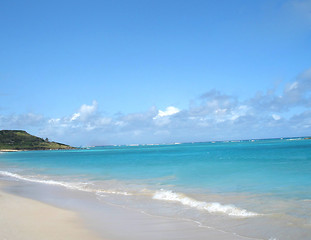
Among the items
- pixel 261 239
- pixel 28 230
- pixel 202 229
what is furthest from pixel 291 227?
pixel 28 230

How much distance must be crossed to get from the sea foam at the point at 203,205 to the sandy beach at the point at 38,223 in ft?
16.2

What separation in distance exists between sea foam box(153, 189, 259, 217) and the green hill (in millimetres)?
162240

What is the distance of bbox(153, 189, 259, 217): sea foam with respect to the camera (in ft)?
34.1

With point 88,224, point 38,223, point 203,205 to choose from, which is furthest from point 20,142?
point 88,224

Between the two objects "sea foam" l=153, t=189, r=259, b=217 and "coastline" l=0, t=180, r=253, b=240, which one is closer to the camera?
"coastline" l=0, t=180, r=253, b=240

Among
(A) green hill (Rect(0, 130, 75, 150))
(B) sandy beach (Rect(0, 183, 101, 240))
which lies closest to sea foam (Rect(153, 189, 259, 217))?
(B) sandy beach (Rect(0, 183, 101, 240))

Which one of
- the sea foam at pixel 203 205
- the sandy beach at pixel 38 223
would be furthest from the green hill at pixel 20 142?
the sea foam at pixel 203 205

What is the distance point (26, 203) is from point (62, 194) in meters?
3.00

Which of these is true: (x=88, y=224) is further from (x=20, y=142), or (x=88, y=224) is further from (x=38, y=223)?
(x=20, y=142)

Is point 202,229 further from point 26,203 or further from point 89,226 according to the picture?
point 26,203

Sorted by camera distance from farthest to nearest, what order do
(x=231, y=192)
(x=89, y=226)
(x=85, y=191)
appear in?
(x=85, y=191), (x=231, y=192), (x=89, y=226)

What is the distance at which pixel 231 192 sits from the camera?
14.8 meters

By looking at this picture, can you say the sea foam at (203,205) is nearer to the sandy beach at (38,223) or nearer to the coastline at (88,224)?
the coastline at (88,224)

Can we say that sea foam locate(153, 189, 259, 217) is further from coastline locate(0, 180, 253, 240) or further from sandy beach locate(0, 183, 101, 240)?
sandy beach locate(0, 183, 101, 240)
